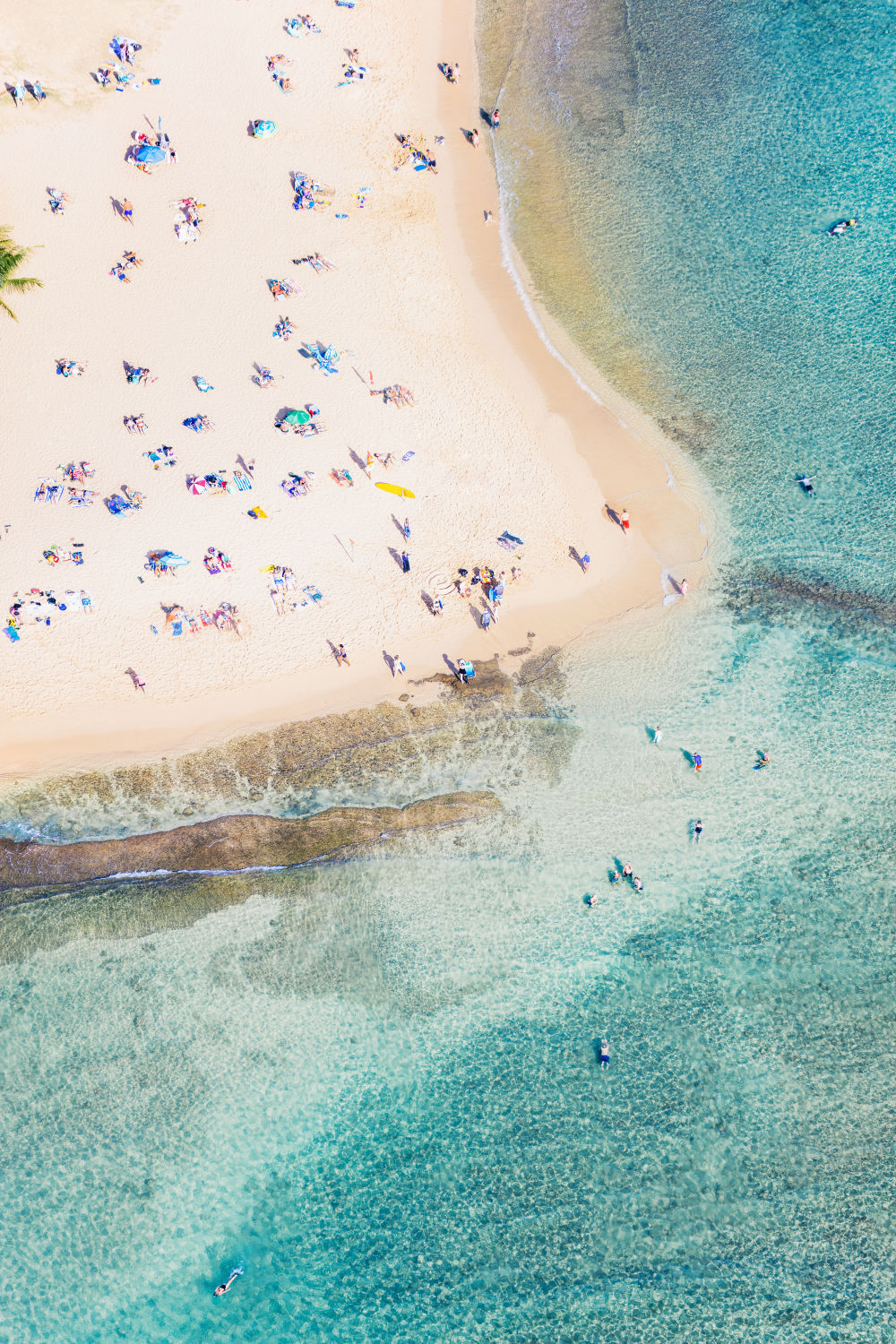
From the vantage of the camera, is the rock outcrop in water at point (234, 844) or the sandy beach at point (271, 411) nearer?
the rock outcrop in water at point (234, 844)

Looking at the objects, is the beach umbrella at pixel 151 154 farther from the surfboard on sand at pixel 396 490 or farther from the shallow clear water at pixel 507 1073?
the shallow clear water at pixel 507 1073

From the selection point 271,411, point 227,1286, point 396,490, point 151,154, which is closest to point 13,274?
point 151,154

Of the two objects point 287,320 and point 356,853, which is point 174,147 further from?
point 356,853

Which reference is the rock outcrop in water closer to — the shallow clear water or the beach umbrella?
the shallow clear water

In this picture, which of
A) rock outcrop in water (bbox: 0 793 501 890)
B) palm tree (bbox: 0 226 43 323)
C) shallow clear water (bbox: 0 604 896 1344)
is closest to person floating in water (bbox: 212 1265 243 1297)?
shallow clear water (bbox: 0 604 896 1344)

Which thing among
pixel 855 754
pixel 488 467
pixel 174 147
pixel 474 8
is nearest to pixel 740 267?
pixel 488 467

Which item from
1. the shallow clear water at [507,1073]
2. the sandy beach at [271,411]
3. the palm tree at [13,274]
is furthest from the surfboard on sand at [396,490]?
the palm tree at [13,274]
